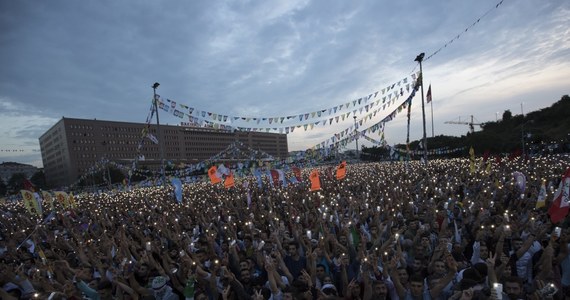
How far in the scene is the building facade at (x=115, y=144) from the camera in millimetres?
102312

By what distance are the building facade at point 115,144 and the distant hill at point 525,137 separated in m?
48.7

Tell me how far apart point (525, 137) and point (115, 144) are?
106330 millimetres

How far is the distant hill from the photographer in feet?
151

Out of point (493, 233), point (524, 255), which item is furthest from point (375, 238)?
point (524, 255)

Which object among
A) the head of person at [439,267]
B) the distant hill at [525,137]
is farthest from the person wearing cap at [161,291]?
the distant hill at [525,137]

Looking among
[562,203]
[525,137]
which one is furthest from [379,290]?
[525,137]

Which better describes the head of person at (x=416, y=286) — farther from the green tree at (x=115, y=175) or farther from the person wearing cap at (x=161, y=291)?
the green tree at (x=115, y=175)

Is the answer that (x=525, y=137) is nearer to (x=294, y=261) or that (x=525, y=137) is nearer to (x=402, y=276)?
(x=294, y=261)

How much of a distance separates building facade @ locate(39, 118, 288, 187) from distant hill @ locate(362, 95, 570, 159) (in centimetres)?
4869

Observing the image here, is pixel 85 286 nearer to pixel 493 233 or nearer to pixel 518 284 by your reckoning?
pixel 518 284

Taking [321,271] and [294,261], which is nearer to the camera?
[321,271]

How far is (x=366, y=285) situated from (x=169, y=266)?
3338mm

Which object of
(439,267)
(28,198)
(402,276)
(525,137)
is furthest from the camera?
(525,137)

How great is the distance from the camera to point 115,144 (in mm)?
109125
